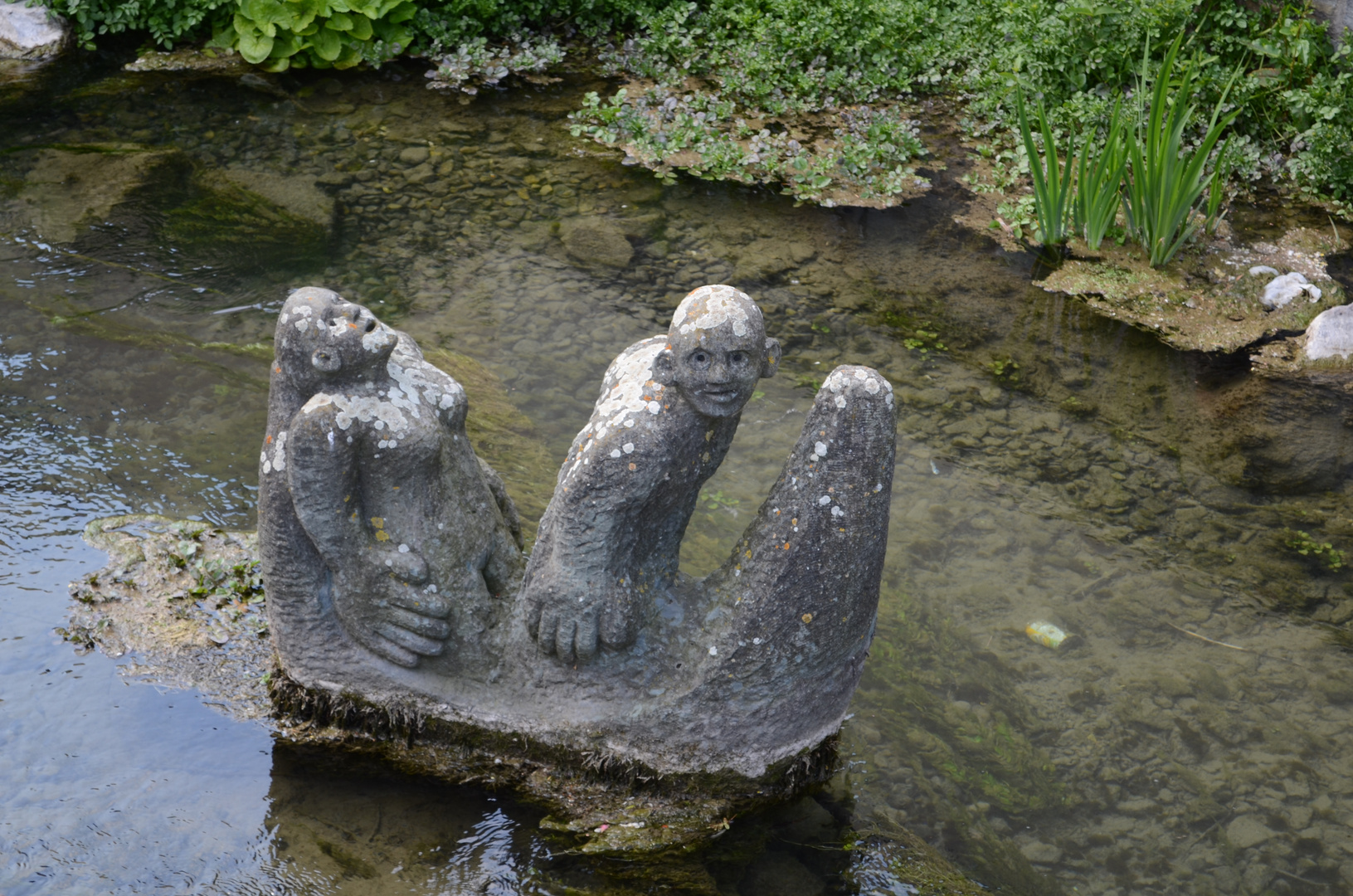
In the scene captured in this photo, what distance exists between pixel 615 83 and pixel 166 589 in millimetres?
5602

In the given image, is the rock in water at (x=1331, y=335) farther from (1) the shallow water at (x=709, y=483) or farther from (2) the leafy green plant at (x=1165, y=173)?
(2) the leafy green plant at (x=1165, y=173)

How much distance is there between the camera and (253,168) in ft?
22.7

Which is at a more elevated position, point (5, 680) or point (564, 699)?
point (564, 699)

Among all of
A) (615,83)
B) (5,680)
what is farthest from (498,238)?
(5,680)

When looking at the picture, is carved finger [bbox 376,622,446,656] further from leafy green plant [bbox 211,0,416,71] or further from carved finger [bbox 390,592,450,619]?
leafy green plant [bbox 211,0,416,71]

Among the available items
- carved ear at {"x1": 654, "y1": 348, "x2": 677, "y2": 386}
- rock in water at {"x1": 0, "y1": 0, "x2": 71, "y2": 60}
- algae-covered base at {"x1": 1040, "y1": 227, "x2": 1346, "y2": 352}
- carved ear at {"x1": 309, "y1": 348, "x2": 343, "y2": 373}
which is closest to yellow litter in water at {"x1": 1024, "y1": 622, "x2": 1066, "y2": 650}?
carved ear at {"x1": 654, "y1": 348, "x2": 677, "y2": 386}

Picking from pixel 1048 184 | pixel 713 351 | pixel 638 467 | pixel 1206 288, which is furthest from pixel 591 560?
pixel 1206 288

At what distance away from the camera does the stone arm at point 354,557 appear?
109 inches

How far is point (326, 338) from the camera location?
2.78 meters

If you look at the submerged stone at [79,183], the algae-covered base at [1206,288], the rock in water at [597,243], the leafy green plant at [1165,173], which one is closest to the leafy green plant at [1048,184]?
the algae-covered base at [1206,288]

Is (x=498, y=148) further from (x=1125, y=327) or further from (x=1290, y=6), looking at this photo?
(x=1290, y=6)

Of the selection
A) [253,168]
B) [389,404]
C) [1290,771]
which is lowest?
[1290,771]

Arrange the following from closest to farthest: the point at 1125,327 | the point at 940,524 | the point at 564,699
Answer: the point at 564,699, the point at 940,524, the point at 1125,327

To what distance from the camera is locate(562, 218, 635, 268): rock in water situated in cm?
629
